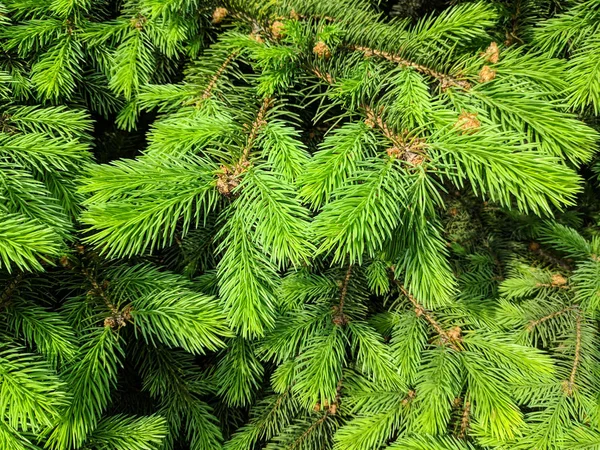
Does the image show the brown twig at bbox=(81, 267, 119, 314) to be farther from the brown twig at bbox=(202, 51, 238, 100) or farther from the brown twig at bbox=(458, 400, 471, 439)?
the brown twig at bbox=(458, 400, 471, 439)

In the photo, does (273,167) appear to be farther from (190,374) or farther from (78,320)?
(190,374)

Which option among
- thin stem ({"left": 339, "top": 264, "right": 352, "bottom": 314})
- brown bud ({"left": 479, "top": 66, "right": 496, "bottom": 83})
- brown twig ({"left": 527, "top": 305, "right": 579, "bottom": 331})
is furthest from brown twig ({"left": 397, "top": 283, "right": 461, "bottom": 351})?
brown bud ({"left": 479, "top": 66, "right": 496, "bottom": 83})

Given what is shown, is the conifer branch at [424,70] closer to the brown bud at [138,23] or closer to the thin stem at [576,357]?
the brown bud at [138,23]

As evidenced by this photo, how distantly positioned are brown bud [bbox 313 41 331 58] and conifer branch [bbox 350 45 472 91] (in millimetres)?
78

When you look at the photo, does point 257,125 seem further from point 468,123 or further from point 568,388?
point 568,388

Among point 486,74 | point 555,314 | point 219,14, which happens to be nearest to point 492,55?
point 486,74

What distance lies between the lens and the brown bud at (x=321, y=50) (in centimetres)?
82

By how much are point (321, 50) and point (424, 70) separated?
19cm

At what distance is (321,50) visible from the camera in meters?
0.82

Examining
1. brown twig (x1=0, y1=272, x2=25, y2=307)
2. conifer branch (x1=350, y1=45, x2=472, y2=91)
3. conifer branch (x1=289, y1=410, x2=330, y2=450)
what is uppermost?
conifer branch (x1=350, y1=45, x2=472, y2=91)

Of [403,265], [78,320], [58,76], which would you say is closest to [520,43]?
[403,265]

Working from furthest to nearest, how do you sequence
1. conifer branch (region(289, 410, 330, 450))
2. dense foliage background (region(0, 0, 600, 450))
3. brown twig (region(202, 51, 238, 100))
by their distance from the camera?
1. conifer branch (region(289, 410, 330, 450))
2. brown twig (region(202, 51, 238, 100))
3. dense foliage background (region(0, 0, 600, 450))

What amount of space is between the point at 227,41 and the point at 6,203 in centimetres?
49

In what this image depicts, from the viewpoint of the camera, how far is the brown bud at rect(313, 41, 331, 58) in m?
0.82
